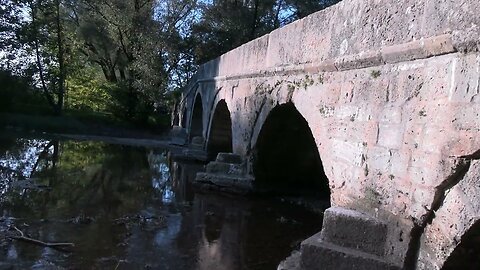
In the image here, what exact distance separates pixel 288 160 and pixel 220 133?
4504mm

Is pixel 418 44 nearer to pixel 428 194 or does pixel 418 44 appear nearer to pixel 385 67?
pixel 385 67

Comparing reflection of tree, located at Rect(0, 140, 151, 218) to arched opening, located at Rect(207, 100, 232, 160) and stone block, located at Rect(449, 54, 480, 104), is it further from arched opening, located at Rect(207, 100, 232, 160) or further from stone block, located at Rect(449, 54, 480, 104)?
stone block, located at Rect(449, 54, 480, 104)

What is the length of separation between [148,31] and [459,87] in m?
19.7

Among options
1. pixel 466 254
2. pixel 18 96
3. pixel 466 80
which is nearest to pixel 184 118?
pixel 18 96

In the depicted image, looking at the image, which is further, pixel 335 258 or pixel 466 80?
pixel 335 258

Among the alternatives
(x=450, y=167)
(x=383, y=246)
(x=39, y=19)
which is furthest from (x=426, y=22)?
(x=39, y=19)

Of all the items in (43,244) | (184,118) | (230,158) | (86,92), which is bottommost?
(43,244)

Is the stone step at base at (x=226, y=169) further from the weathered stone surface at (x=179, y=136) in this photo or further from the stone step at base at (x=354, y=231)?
the weathered stone surface at (x=179, y=136)

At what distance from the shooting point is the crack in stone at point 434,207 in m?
2.73

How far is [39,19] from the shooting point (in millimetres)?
21047

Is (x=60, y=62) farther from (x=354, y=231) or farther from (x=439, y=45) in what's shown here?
(x=439, y=45)

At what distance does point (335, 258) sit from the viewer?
3334 mm

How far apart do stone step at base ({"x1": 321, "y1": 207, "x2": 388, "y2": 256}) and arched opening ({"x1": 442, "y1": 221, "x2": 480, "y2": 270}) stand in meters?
0.47

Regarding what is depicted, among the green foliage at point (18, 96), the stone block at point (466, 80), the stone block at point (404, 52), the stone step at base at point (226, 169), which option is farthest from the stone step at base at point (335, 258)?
the green foliage at point (18, 96)
